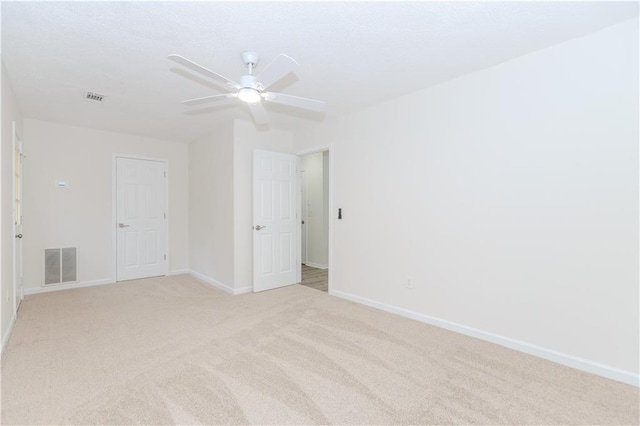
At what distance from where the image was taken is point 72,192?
474cm

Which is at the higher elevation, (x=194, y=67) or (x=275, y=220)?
(x=194, y=67)

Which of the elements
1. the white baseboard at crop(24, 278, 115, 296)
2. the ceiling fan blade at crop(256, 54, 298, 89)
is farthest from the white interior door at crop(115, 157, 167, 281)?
the ceiling fan blade at crop(256, 54, 298, 89)

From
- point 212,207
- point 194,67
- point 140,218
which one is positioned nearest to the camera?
point 194,67

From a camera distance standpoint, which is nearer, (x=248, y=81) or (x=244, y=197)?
(x=248, y=81)

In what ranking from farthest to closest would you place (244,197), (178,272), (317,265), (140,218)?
1. (317,265)
2. (178,272)
3. (140,218)
4. (244,197)

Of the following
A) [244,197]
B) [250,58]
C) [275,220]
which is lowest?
[275,220]

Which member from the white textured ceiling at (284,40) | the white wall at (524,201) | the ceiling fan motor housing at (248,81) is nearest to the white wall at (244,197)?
the white textured ceiling at (284,40)

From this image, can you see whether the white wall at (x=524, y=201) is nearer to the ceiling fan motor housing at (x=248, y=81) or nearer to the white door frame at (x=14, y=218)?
the ceiling fan motor housing at (x=248, y=81)

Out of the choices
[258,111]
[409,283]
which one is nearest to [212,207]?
[258,111]

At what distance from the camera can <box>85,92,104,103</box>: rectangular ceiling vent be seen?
338cm

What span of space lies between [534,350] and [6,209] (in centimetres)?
469

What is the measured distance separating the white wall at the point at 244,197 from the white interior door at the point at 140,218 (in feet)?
6.17

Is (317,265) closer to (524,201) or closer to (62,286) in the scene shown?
(62,286)

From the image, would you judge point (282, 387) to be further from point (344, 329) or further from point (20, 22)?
point (20, 22)
